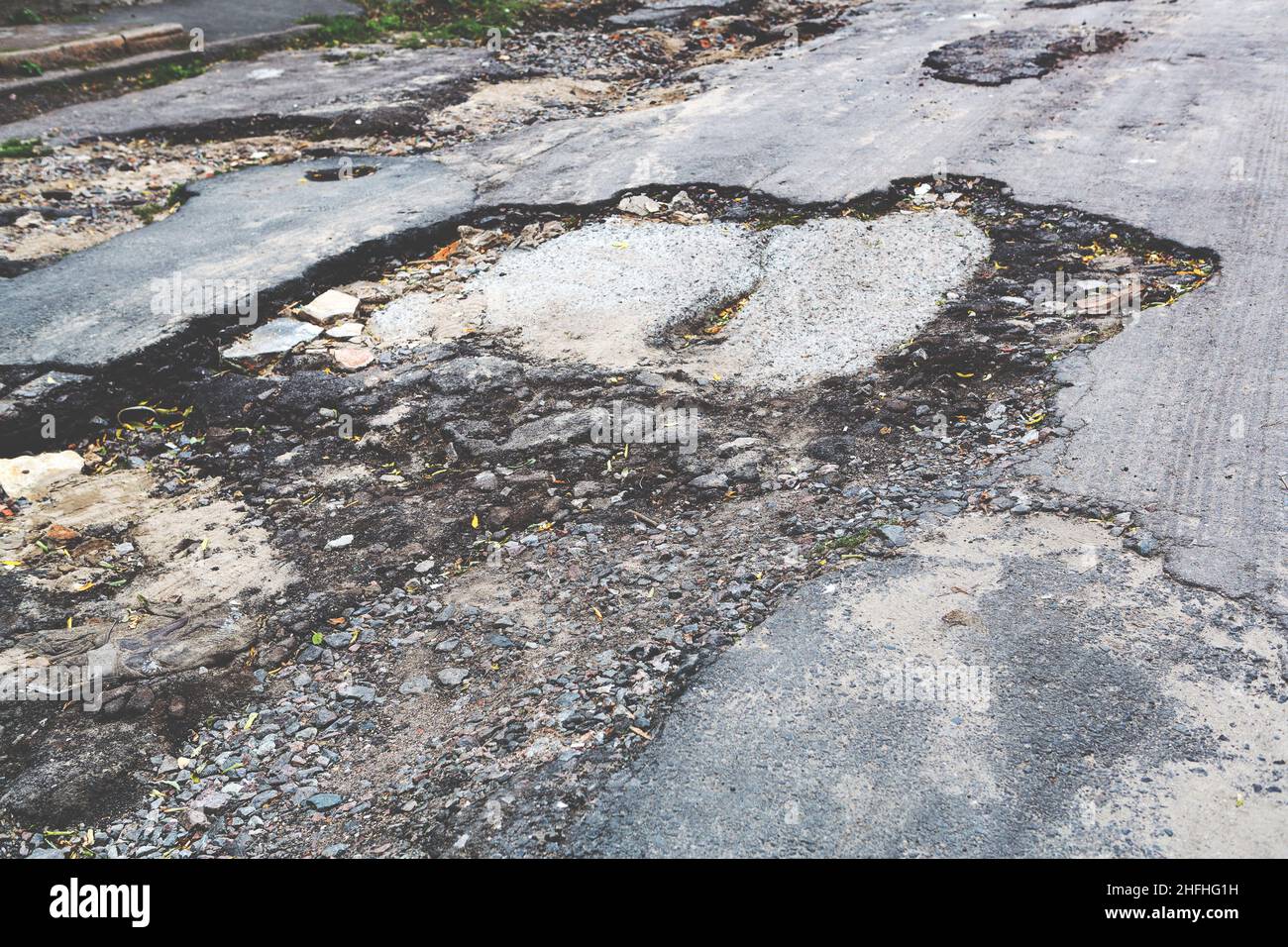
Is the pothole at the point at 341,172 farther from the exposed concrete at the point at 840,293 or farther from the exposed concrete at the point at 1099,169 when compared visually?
the exposed concrete at the point at 840,293

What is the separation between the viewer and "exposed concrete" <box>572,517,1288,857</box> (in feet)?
7.05

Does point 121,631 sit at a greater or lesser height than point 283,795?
greater

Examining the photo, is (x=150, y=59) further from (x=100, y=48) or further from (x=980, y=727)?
(x=980, y=727)

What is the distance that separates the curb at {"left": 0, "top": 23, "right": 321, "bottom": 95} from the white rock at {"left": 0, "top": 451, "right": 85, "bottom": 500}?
5358mm

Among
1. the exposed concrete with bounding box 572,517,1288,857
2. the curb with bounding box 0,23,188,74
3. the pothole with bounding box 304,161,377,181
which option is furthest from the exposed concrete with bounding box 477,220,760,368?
the curb with bounding box 0,23,188,74

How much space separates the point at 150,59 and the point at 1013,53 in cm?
753

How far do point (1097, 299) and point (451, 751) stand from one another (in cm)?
355

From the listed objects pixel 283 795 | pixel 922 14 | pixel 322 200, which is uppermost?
pixel 922 14

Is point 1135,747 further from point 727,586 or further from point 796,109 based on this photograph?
point 796,109

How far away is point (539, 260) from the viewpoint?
5.04 metres

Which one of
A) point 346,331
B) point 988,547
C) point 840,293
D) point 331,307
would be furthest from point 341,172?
point 988,547

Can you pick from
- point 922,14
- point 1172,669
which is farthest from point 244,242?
point 922,14

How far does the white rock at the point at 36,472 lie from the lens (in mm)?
3746

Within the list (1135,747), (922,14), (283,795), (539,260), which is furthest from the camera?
(922,14)
